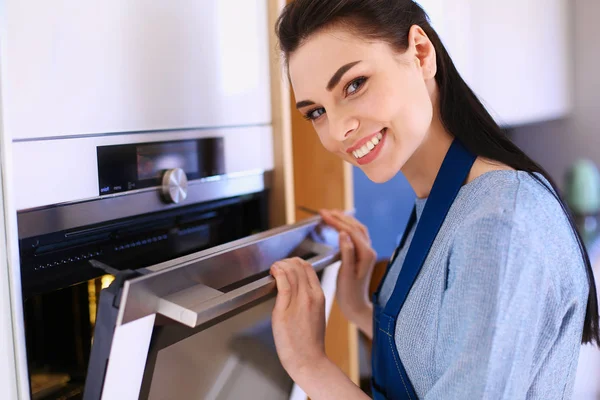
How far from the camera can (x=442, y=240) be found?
816 mm

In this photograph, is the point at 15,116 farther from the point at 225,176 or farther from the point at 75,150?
the point at 225,176

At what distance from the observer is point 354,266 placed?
117 cm

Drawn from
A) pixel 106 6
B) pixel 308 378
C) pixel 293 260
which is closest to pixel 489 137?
pixel 293 260

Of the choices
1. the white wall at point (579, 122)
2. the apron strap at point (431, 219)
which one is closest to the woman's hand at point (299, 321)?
the apron strap at point (431, 219)

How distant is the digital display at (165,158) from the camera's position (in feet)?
2.86

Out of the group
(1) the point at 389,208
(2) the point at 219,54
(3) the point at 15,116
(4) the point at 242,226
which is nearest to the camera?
(3) the point at 15,116

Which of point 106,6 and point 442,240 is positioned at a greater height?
point 106,6

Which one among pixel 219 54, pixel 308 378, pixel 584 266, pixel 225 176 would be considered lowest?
pixel 308 378

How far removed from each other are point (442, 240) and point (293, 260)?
22cm

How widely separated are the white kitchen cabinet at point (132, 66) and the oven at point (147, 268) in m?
0.03

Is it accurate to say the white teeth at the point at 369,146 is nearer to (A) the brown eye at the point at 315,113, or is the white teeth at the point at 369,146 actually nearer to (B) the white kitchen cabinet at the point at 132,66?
(A) the brown eye at the point at 315,113

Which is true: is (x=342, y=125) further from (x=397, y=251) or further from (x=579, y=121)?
(x=579, y=121)

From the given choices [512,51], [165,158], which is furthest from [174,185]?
[512,51]

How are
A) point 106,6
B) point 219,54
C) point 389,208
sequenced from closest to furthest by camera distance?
point 106,6 → point 219,54 → point 389,208
